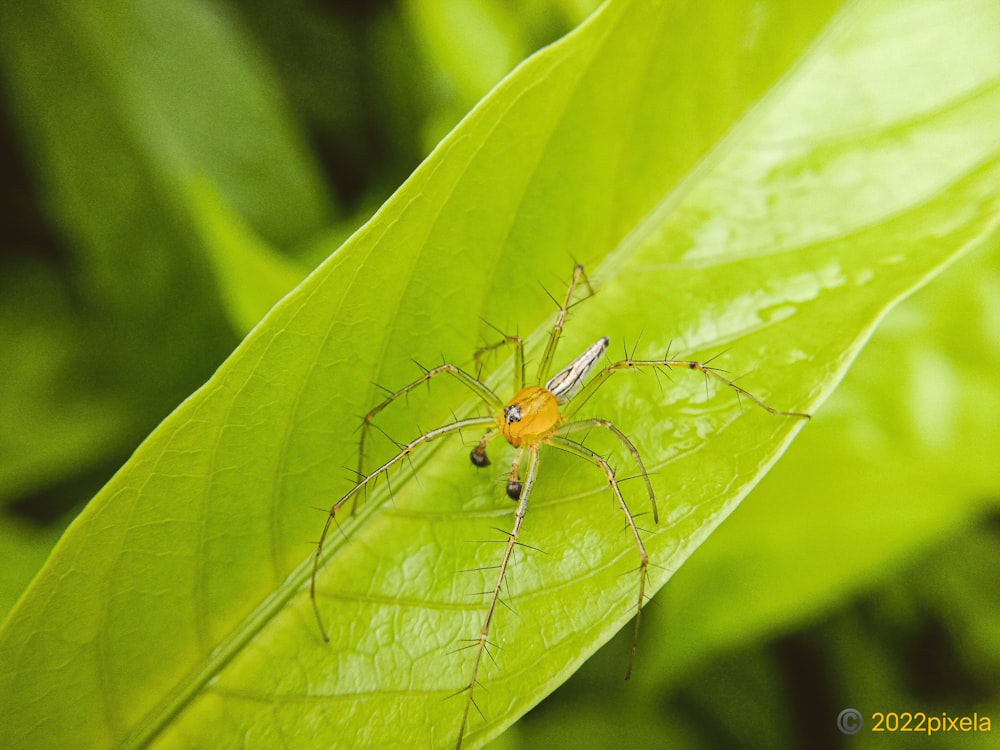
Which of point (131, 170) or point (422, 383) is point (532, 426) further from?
point (131, 170)

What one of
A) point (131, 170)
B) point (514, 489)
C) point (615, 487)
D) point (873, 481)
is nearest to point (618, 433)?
point (615, 487)

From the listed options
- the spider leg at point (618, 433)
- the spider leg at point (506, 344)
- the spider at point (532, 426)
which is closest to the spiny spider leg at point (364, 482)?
the spider at point (532, 426)

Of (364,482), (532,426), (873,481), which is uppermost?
(364,482)

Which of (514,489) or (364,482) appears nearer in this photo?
(364,482)

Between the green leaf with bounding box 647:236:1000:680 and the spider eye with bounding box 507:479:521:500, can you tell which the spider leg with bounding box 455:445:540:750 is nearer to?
the spider eye with bounding box 507:479:521:500

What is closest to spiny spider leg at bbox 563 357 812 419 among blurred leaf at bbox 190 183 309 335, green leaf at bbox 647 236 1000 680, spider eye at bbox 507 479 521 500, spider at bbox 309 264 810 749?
spider at bbox 309 264 810 749

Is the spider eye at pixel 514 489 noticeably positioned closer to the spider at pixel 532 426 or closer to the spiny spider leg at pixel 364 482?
the spider at pixel 532 426
